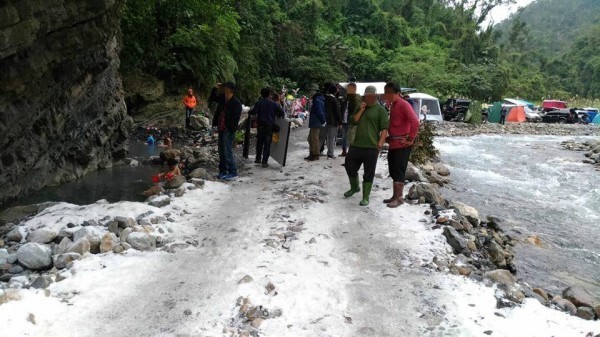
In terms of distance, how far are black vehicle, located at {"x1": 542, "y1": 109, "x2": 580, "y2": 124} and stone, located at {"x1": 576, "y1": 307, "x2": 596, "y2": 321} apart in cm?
3876

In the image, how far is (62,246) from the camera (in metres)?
5.15

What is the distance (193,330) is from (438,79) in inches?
1665

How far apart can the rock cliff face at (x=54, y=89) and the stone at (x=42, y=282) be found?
2542 millimetres

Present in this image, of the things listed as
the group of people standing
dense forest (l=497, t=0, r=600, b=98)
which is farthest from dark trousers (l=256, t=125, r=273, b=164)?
dense forest (l=497, t=0, r=600, b=98)

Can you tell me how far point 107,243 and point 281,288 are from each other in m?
2.13

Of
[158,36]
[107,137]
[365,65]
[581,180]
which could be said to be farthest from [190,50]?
[365,65]

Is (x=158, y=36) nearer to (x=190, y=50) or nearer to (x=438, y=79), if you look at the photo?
(x=190, y=50)

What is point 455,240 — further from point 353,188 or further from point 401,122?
point 353,188

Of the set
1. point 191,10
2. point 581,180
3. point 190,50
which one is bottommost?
point 581,180

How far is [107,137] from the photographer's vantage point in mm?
11086

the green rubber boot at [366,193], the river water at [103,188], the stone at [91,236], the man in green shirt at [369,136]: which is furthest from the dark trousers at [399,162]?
the river water at [103,188]

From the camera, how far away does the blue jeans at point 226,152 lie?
9078 millimetres

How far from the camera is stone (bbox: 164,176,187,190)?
8097mm

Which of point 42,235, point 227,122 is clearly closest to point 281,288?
point 42,235
